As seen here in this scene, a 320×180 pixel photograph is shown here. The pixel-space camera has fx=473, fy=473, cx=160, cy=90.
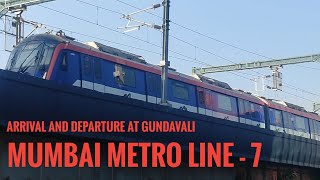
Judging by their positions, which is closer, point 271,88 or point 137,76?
point 137,76

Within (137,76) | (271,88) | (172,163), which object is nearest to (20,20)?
(137,76)

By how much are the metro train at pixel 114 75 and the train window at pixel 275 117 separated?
248cm

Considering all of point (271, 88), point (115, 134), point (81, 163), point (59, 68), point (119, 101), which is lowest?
point (81, 163)

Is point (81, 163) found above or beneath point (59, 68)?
beneath

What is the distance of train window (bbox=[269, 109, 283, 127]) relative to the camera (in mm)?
24203

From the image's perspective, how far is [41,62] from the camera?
14164 millimetres

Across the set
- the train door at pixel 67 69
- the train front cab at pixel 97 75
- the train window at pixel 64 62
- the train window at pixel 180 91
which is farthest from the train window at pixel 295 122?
the train window at pixel 64 62

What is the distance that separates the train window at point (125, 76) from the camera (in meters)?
→ 15.5

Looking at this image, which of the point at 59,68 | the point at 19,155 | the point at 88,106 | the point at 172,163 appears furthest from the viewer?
the point at 59,68

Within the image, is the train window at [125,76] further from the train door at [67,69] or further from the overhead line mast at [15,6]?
the overhead line mast at [15,6]

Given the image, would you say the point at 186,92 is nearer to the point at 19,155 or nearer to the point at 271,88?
the point at 19,155

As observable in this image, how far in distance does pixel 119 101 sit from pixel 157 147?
5.61ft

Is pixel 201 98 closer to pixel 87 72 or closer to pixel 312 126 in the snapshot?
pixel 87 72

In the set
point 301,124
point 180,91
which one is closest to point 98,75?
point 180,91
